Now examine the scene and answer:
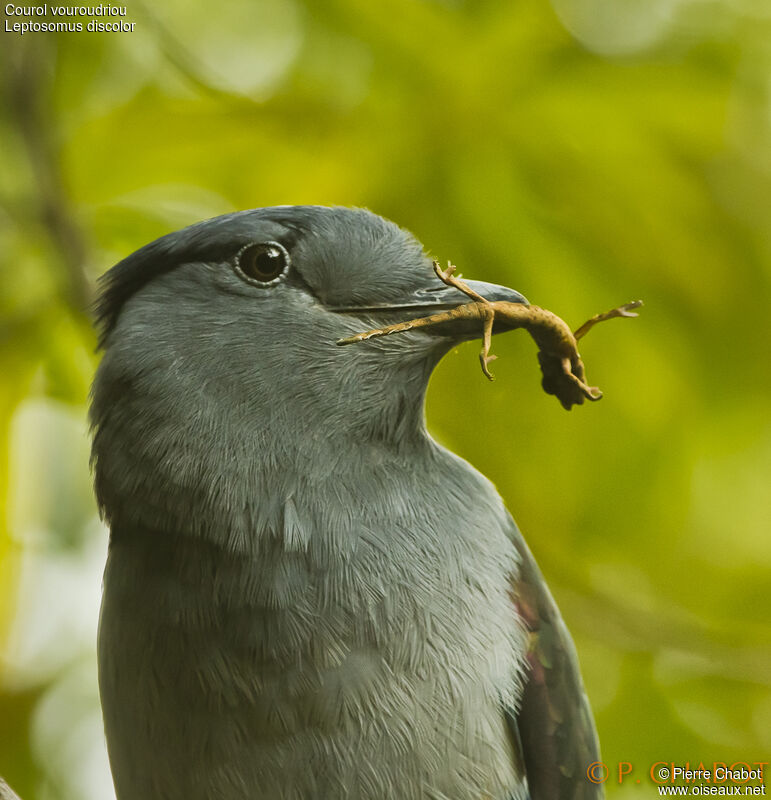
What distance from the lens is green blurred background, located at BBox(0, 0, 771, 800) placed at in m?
3.52

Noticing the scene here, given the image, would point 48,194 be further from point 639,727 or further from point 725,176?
point 639,727

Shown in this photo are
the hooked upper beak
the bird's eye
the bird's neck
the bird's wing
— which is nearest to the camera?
the bird's neck

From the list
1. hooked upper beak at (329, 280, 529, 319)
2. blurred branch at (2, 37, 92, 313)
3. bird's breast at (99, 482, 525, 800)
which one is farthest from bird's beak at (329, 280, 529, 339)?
blurred branch at (2, 37, 92, 313)

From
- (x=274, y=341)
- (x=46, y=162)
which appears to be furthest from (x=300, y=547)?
(x=46, y=162)

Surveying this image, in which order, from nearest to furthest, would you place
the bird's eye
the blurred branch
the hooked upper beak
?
the hooked upper beak
the bird's eye
the blurred branch

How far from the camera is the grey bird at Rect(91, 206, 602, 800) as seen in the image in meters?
2.60

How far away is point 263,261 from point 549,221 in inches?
46.4

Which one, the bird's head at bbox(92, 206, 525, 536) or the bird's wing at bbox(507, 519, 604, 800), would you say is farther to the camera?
the bird's wing at bbox(507, 519, 604, 800)

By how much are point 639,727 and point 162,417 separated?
2497mm

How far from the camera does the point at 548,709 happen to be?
121 inches

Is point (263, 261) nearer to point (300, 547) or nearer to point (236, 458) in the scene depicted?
point (236, 458)

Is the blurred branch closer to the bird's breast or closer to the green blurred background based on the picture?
the green blurred background

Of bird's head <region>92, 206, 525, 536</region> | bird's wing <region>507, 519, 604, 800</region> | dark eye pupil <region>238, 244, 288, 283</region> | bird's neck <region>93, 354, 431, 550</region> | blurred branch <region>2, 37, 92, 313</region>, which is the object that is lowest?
bird's wing <region>507, 519, 604, 800</region>

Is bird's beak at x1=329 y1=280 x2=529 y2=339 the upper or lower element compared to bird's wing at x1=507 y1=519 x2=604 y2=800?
upper
